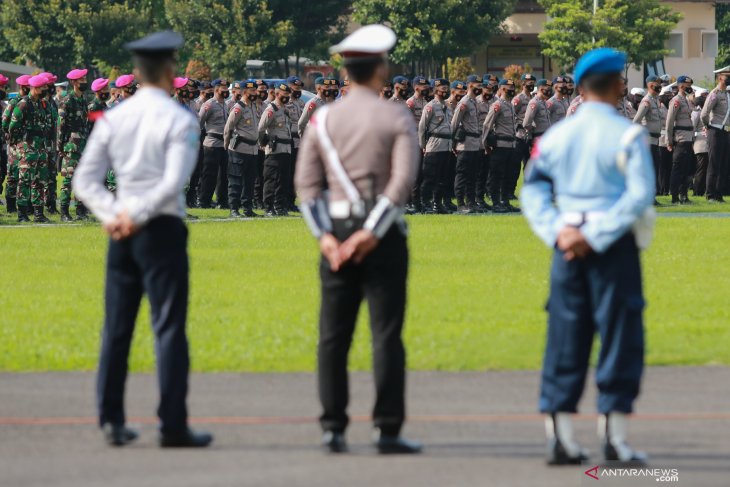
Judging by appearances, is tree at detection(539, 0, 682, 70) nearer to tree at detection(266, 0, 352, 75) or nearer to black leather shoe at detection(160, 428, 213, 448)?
tree at detection(266, 0, 352, 75)

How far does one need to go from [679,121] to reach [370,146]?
21.1 meters

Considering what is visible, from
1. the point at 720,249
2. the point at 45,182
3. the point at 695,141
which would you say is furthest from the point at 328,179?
the point at 695,141

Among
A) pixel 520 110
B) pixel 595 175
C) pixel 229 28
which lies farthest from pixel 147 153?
pixel 229 28

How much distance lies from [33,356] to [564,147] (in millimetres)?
4743

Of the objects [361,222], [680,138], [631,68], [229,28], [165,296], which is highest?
[361,222]

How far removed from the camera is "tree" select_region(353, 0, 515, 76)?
6975 centimetres

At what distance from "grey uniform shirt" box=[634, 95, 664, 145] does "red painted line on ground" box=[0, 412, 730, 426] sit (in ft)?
63.8

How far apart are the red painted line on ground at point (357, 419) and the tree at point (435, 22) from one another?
60.9m

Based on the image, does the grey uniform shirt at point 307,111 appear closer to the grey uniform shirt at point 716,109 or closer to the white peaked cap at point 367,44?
the grey uniform shirt at point 716,109

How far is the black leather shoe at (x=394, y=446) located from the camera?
771cm

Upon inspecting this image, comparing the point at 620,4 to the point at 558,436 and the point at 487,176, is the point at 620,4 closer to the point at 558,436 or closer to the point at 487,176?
the point at 487,176

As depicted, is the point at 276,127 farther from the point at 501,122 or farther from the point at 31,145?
the point at 31,145

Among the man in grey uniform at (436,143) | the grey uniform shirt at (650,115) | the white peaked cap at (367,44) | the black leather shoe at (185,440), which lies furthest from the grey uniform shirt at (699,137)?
the black leather shoe at (185,440)

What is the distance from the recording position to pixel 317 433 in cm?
827
